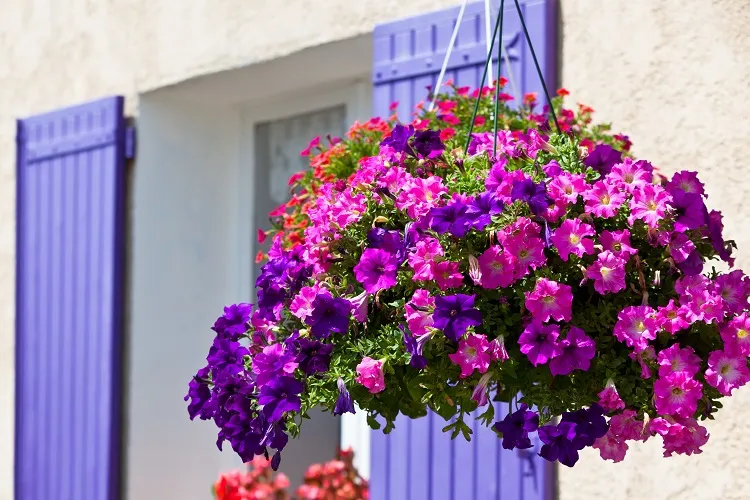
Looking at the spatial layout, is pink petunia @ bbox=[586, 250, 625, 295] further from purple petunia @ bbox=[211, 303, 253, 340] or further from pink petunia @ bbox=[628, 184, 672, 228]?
purple petunia @ bbox=[211, 303, 253, 340]

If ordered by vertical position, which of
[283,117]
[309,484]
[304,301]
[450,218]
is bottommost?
[309,484]

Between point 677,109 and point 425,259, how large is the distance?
62.0 inches

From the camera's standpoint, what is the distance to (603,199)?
172 cm

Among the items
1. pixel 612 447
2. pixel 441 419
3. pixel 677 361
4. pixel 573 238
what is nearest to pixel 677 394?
pixel 677 361

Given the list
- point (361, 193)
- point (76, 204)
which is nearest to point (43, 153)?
point (76, 204)

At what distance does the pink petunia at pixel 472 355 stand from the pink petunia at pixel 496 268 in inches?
3.1

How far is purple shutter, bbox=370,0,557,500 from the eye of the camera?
3.18 m

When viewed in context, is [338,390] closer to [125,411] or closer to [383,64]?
[383,64]

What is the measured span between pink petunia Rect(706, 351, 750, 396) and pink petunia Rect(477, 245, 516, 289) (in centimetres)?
30

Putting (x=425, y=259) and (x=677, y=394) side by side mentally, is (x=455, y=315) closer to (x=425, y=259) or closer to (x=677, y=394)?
(x=425, y=259)

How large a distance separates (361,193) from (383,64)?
1814mm

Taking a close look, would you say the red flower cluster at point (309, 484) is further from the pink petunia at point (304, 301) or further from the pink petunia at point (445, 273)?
the pink petunia at point (445, 273)

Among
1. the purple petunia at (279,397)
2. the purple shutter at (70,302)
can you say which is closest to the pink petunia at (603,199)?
the purple petunia at (279,397)

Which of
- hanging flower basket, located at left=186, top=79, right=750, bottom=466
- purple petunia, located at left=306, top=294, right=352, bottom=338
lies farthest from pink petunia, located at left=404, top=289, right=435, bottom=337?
purple petunia, located at left=306, top=294, right=352, bottom=338
